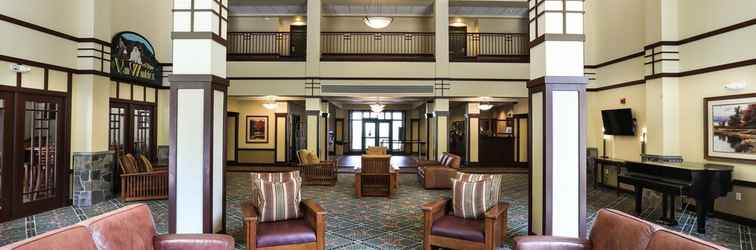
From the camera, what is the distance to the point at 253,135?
40.3ft

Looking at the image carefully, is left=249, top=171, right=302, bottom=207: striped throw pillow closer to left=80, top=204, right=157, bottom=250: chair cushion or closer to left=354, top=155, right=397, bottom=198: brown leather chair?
left=80, top=204, right=157, bottom=250: chair cushion

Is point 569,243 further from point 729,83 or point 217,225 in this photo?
point 729,83

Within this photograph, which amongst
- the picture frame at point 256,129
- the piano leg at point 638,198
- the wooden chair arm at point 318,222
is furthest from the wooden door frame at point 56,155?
the piano leg at point 638,198

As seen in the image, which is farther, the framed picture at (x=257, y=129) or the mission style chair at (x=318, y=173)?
the framed picture at (x=257, y=129)

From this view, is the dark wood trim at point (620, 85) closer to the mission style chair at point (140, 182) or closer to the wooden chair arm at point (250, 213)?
the wooden chair arm at point (250, 213)

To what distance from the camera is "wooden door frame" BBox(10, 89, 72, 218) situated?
5.09 m

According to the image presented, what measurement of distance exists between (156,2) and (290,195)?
695cm

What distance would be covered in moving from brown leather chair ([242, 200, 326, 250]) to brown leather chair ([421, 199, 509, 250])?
3.26ft

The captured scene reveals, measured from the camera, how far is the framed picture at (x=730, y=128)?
4.99 metres

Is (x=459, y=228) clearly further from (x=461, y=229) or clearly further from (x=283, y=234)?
(x=283, y=234)

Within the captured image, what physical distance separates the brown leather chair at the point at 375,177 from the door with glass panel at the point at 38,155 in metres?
4.85

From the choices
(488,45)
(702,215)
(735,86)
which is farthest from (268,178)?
(488,45)

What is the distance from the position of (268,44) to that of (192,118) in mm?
7930

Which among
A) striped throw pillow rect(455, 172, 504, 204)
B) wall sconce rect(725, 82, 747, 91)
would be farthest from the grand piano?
striped throw pillow rect(455, 172, 504, 204)
